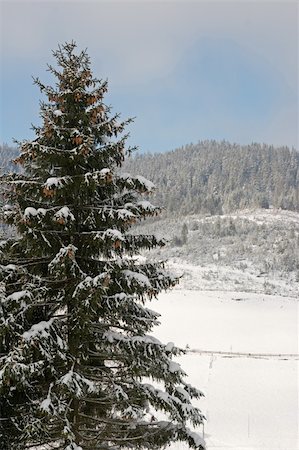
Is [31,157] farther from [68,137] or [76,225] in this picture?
[76,225]

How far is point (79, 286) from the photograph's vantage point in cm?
565

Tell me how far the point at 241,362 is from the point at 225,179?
A: 504 feet

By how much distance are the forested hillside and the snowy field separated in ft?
303

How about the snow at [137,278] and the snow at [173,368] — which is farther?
the snow at [173,368]

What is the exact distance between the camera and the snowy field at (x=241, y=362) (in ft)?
57.9

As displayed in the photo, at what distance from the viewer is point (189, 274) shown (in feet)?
200

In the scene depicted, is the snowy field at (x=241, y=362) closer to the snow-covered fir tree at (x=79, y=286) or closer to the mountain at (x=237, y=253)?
the mountain at (x=237, y=253)

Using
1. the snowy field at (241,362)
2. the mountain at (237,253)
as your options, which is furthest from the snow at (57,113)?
the mountain at (237,253)

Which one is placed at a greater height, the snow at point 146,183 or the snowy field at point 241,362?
the snow at point 146,183

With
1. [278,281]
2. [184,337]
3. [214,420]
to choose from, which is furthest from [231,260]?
[214,420]

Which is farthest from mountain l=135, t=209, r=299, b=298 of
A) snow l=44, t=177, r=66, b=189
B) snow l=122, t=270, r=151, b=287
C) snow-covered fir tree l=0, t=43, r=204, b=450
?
snow l=44, t=177, r=66, b=189

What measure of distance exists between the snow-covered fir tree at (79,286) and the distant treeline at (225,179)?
124485 millimetres

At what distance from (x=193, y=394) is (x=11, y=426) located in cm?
288

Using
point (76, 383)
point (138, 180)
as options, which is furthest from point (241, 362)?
point (76, 383)
